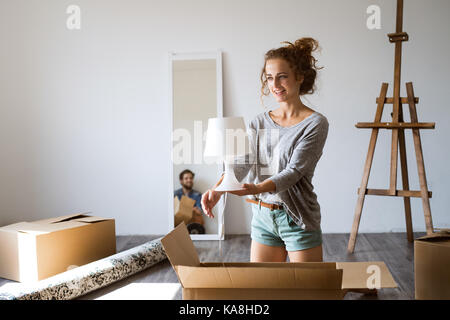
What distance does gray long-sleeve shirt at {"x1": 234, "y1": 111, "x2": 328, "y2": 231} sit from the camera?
4.84 feet

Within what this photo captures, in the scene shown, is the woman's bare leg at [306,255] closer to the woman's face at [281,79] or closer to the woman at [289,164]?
the woman at [289,164]

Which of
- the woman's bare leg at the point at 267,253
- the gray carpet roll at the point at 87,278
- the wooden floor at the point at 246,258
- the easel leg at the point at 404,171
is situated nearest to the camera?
the woman's bare leg at the point at 267,253

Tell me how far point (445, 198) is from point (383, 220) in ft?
2.08

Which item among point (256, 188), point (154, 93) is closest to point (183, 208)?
point (154, 93)

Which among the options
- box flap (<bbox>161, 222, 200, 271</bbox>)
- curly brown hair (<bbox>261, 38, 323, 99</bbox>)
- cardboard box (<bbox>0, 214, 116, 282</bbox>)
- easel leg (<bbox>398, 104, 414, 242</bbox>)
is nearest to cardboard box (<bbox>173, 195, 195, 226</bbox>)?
cardboard box (<bbox>0, 214, 116, 282</bbox>)

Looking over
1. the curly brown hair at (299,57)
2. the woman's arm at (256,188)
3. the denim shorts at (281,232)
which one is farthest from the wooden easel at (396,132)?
the woman's arm at (256,188)

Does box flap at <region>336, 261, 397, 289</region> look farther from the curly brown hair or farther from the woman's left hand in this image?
the curly brown hair

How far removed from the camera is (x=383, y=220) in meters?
4.23

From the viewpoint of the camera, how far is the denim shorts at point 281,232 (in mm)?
1530

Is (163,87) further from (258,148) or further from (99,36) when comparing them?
(258,148)

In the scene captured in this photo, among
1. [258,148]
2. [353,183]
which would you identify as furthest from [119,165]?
[258,148]

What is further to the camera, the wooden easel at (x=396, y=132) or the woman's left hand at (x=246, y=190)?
the wooden easel at (x=396, y=132)

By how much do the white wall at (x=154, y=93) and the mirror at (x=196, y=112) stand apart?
0.11 m

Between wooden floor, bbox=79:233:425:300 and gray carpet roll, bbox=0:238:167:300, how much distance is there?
2.4 inches
